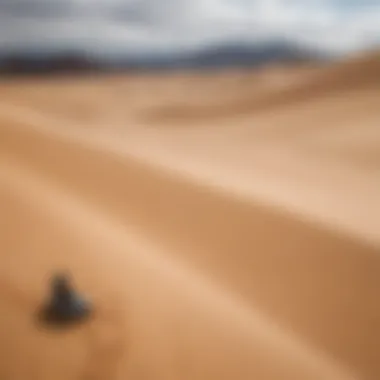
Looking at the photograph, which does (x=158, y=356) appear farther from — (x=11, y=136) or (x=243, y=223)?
(x=11, y=136)

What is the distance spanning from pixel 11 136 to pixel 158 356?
0.71 metres

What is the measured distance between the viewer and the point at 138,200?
3.24 feet

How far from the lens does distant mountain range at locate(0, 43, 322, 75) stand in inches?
60.0

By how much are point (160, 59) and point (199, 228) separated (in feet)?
2.34

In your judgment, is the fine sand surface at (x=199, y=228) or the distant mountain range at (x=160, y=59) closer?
the fine sand surface at (x=199, y=228)

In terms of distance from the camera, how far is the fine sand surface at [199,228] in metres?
0.66

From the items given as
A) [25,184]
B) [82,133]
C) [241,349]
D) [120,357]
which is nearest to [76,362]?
[120,357]

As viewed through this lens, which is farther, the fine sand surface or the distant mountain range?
the distant mountain range

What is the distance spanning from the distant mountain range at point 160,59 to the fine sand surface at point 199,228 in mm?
85

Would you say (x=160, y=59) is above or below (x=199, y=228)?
above

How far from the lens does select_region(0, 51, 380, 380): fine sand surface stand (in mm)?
665

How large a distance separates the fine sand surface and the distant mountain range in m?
0.08

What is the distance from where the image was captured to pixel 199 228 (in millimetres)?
897

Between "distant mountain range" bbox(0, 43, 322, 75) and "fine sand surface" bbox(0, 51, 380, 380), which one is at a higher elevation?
"distant mountain range" bbox(0, 43, 322, 75)
